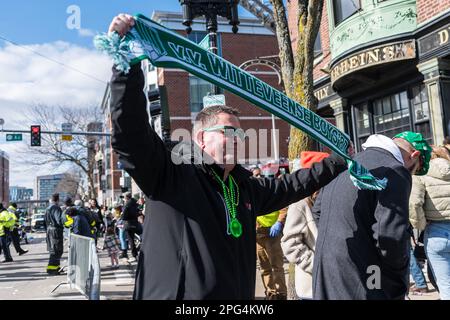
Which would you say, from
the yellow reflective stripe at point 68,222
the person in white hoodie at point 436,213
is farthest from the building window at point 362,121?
the yellow reflective stripe at point 68,222

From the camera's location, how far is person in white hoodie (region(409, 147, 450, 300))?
4270mm

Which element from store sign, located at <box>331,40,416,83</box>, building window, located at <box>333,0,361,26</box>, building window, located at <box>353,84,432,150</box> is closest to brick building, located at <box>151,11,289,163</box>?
building window, located at <box>353,84,432,150</box>

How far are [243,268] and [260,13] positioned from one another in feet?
49.9

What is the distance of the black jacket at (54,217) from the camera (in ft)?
35.4

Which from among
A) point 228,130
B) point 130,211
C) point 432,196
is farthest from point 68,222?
point 228,130

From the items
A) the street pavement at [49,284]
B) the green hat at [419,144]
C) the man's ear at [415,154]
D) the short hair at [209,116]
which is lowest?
the street pavement at [49,284]

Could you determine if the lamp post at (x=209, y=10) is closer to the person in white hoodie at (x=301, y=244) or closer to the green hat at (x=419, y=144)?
the person in white hoodie at (x=301, y=244)

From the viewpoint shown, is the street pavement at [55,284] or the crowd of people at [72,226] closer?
the street pavement at [55,284]

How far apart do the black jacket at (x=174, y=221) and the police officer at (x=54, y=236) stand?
935 cm

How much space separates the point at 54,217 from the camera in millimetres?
10844

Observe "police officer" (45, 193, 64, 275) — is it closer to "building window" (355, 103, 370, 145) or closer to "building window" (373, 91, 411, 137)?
"building window" (355, 103, 370, 145)

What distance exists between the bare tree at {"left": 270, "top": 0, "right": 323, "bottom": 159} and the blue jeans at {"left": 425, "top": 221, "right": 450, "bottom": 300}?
2.13 meters

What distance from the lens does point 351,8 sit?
36.5 ft
